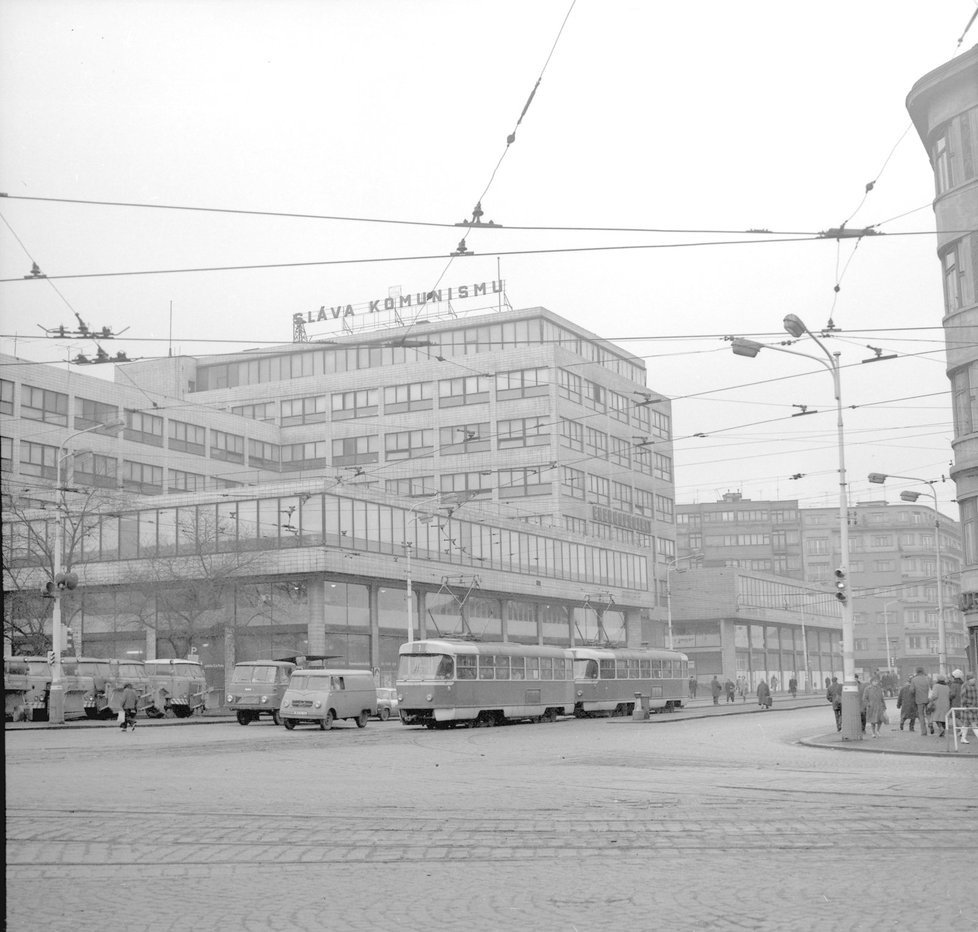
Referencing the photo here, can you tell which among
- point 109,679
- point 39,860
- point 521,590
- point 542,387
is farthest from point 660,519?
point 39,860

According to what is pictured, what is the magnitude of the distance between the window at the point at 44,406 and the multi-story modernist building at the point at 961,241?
4841cm

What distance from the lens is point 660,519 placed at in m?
100

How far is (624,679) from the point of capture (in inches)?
2103

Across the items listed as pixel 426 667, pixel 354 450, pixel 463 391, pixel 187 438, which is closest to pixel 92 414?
pixel 187 438

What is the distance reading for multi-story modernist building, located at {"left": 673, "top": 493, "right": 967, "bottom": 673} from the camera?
470 feet

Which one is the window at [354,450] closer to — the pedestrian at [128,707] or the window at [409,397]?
the window at [409,397]

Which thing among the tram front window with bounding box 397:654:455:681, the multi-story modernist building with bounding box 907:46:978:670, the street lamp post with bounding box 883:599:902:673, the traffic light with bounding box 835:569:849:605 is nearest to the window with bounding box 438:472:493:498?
the tram front window with bounding box 397:654:455:681

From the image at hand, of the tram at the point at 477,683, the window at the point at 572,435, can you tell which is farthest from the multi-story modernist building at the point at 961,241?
the window at the point at 572,435

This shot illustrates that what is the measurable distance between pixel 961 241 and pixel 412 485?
5817 centimetres

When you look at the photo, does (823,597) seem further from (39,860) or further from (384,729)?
(39,860)

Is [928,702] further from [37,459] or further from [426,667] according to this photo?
[37,459]

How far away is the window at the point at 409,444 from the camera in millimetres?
89625

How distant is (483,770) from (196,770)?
15.0 ft

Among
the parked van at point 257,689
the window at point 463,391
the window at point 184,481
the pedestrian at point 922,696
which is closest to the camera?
Result: the pedestrian at point 922,696
